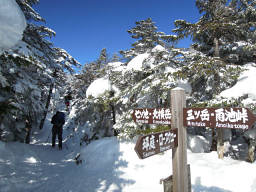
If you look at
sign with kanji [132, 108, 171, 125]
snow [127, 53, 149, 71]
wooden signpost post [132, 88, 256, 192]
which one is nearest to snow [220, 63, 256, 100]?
snow [127, 53, 149, 71]

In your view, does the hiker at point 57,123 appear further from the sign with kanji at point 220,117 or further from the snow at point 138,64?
the sign with kanji at point 220,117

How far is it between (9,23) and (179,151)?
409cm

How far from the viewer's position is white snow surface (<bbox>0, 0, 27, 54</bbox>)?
3504mm

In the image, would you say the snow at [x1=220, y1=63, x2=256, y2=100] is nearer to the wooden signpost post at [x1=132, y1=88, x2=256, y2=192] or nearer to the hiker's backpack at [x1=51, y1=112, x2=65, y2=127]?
the wooden signpost post at [x1=132, y1=88, x2=256, y2=192]

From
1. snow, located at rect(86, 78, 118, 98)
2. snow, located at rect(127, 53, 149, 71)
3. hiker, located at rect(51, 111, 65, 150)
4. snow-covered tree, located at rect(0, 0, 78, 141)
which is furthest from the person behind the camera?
hiker, located at rect(51, 111, 65, 150)

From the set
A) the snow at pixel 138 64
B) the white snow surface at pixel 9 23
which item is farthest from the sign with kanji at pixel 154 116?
the snow at pixel 138 64

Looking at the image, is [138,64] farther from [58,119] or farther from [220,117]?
[58,119]

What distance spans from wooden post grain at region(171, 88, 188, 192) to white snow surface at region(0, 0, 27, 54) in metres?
3.47

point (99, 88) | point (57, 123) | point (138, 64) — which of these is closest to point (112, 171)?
Answer: point (99, 88)

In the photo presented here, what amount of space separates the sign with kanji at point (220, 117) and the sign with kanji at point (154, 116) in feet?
0.98

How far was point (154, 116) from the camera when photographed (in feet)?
10.4

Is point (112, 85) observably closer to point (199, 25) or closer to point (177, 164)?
point (199, 25)

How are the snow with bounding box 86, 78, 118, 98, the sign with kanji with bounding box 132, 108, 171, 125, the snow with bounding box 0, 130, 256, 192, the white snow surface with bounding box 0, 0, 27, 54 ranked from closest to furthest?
the sign with kanji with bounding box 132, 108, 171, 125 → the white snow surface with bounding box 0, 0, 27, 54 → the snow with bounding box 0, 130, 256, 192 → the snow with bounding box 86, 78, 118, 98

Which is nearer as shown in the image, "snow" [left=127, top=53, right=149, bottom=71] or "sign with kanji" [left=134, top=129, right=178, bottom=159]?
"sign with kanji" [left=134, top=129, right=178, bottom=159]
